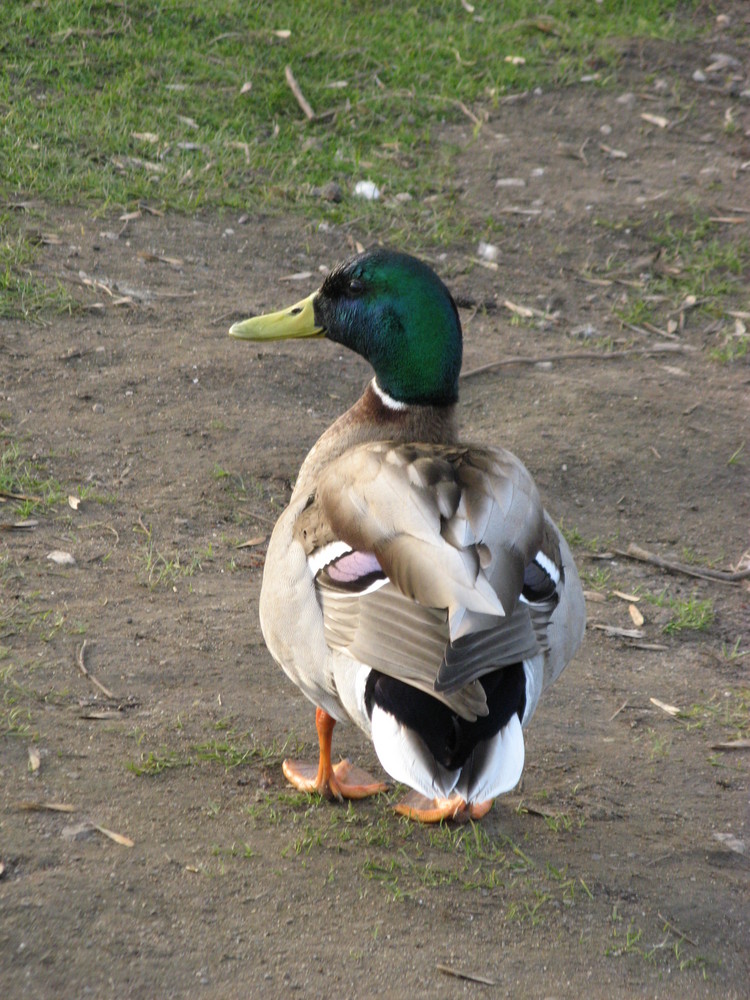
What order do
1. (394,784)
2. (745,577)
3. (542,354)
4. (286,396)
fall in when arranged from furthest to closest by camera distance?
(542,354), (286,396), (745,577), (394,784)

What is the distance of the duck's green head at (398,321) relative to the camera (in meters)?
3.46

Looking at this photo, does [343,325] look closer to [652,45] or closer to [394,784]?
[394,784]

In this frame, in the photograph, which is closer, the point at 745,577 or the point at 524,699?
the point at 524,699

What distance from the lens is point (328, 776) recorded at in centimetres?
313

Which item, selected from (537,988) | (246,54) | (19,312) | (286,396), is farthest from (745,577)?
(246,54)

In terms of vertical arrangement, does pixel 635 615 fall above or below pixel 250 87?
below

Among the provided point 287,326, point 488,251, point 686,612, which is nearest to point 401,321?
point 287,326

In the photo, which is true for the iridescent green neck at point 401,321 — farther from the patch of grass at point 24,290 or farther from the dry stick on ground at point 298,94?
the dry stick on ground at point 298,94

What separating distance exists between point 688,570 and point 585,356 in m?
1.56

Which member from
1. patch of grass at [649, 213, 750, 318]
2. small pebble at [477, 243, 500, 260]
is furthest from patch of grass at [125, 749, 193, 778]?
patch of grass at [649, 213, 750, 318]

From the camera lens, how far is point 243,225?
6246 mm

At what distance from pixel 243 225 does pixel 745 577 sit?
3277 millimetres

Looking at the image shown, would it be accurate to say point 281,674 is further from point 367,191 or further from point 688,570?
point 367,191

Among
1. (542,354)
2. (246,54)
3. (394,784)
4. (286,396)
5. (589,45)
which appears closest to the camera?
(394,784)
